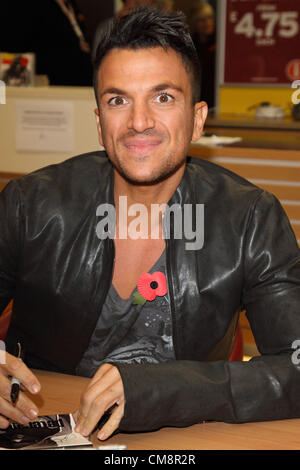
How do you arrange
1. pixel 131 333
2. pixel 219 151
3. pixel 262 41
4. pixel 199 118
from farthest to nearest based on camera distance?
pixel 262 41 → pixel 219 151 → pixel 199 118 → pixel 131 333

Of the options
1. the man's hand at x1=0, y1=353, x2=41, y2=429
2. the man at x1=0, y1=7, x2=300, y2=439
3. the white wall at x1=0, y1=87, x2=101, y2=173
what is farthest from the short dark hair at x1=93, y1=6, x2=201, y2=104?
the white wall at x1=0, y1=87, x2=101, y2=173

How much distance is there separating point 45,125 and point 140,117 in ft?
6.00

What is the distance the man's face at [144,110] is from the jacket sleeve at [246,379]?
1.16ft

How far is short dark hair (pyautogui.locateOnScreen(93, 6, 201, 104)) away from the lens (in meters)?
1.63

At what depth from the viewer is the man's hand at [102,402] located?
4.06ft

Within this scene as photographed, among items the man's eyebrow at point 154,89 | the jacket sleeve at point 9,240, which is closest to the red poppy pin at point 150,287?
the jacket sleeve at point 9,240

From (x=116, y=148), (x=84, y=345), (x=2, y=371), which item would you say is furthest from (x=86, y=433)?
(x=116, y=148)

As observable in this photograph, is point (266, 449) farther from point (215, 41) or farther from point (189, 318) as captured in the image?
point (215, 41)

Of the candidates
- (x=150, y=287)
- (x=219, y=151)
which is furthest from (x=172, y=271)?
(x=219, y=151)

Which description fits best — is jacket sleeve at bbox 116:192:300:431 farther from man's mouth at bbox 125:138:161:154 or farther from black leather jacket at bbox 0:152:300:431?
man's mouth at bbox 125:138:161:154

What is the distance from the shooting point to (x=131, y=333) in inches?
66.0

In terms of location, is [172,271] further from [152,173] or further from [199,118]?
[199,118]

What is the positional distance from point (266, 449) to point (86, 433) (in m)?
0.33

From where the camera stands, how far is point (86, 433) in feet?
4.06
